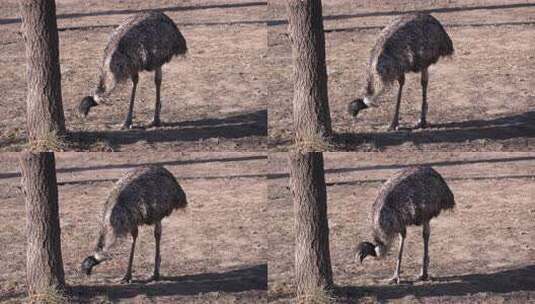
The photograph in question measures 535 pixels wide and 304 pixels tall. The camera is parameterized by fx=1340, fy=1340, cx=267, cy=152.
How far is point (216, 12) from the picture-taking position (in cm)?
2480

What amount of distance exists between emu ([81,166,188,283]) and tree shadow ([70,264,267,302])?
0.25 metres

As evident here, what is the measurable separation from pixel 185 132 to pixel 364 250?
3.08 meters

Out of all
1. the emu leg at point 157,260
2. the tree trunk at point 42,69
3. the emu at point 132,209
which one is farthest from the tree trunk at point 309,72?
the tree trunk at point 42,69

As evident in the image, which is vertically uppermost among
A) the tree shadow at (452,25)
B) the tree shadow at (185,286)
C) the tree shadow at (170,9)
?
A: the tree shadow at (170,9)

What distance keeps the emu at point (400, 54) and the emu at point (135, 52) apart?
2704 mm

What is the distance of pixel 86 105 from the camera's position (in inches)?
739

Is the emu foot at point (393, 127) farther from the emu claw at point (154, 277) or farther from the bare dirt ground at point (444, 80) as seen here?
the emu claw at point (154, 277)

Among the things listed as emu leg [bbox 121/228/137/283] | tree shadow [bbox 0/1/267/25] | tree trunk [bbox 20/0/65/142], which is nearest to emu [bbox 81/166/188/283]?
emu leg [bbox 121/228/137/283]

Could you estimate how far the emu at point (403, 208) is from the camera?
17.3 m

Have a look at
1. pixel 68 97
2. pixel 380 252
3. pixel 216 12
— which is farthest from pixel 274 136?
pixel 216 12

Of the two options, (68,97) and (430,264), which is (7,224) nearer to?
(68,97)

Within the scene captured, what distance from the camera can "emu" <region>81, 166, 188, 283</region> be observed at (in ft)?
57.2

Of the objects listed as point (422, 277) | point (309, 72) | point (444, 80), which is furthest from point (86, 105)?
point (444, 80)

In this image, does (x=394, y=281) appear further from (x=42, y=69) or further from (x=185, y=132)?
(x=42, y=69)
